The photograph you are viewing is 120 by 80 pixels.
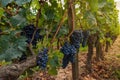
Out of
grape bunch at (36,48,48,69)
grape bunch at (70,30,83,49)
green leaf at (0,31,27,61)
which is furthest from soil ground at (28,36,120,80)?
green leaf at (0,31,27,61)

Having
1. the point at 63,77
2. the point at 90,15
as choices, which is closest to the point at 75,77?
the point at 63,77

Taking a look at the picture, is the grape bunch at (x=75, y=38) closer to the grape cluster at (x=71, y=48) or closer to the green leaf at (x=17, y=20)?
the grape cluster at (x=71, y=48)

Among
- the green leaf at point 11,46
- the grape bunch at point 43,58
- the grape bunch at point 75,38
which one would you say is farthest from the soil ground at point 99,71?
the green leaf at point 11,46

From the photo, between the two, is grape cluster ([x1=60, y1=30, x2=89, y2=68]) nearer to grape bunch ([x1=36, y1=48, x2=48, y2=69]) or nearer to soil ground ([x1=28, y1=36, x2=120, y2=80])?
grape bunch ([x1=36, y1=48, x2=48, y2=69])

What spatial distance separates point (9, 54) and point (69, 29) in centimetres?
90

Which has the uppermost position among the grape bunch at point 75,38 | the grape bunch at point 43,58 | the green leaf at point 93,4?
the green leaf at point 93,4

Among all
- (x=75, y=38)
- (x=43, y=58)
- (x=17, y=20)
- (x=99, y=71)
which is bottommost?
(x=99, y=71)

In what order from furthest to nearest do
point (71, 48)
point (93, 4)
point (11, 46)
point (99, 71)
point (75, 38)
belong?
point (99, 71), point (75, 38), point (71, 48), point (93, 4), point (11, 46)

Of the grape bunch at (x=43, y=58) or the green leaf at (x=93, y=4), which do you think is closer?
the grape bunch at (x=43, y=58)

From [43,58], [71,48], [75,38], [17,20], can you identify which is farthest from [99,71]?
[17,20]

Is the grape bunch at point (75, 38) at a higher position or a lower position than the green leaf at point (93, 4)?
lower

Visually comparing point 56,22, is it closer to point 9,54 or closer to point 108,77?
point 9,54

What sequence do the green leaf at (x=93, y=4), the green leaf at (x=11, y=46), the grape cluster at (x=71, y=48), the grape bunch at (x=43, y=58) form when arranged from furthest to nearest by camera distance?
the grape cluster at (x=71, y=48) → the green leaf at (x=93, y=4) → the grape bunch at (x=43, y=58) → the green leaf at (x=11, y=46)

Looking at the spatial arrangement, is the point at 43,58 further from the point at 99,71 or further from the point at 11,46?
the point at 99,71
